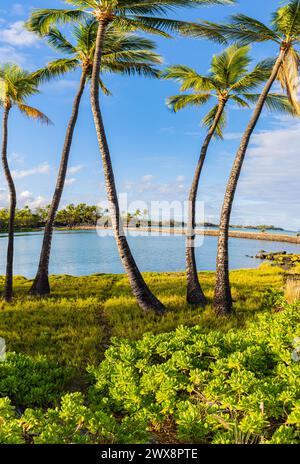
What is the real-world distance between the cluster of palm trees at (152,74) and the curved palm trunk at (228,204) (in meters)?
0.03

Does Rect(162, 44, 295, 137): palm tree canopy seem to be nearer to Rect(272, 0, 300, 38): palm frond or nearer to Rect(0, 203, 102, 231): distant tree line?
Rect(272, 0, 300, 38): palm frond

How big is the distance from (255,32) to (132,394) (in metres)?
11.6

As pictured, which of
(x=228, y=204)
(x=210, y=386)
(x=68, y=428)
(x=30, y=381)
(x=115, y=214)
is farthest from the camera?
(x=228, y=204)

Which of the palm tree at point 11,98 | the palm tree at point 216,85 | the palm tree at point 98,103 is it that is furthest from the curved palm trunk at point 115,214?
the palm tree at point 11,98

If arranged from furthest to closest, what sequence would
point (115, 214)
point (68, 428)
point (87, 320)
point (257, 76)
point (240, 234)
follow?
point (240, 234) → point (257, 76) → point (115, 214) → point (87, 320) → point (68, 428)

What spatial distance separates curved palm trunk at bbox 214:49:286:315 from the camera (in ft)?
35.6

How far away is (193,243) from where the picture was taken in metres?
12.8

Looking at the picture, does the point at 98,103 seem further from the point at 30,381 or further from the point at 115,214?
the point at 30,381

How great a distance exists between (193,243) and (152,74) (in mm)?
7881

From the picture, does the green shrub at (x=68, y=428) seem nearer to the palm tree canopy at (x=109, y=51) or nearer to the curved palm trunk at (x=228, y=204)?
the curved palm trunk at (x=228, y=204)

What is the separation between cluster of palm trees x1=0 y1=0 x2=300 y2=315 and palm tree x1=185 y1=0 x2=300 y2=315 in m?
0.03

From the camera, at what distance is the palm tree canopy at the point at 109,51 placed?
13.1 metres

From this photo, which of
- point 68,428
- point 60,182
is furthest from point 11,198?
point 68,428
